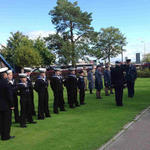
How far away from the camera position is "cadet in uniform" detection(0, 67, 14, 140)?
6977 mm

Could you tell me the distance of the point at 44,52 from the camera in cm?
6844

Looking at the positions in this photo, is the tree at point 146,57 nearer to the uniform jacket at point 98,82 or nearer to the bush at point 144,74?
the bush at point 144,74

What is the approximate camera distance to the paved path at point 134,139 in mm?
5831

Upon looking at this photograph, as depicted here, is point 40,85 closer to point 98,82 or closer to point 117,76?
point 117,76

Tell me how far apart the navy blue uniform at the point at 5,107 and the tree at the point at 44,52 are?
6129 cm

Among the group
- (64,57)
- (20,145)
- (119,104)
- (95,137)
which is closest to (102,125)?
(95,137)

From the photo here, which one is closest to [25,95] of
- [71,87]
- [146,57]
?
[71,87]

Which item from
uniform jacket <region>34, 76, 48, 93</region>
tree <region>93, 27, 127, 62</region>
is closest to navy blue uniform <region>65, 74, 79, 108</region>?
uniform jacket <region>34, 76, 48, 93</region>

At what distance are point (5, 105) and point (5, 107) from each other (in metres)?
0.06

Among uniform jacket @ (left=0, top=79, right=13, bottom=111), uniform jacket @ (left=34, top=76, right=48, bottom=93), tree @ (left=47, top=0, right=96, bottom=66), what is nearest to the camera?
uniform jacket @ (left=0, top=79, right=13, bottom=111)

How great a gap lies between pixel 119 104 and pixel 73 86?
90.4 inches

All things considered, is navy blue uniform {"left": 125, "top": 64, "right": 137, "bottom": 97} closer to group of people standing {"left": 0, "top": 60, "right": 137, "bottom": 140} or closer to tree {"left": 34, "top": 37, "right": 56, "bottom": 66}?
group of people standing {"left": 0, "top": 60, "right": 137, "bottom": 140}

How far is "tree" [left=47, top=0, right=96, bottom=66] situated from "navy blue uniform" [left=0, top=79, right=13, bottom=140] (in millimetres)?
44753

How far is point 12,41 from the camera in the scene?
68.4 meters
